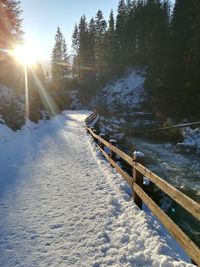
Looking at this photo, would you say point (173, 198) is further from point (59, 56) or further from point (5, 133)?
point (59, 56)

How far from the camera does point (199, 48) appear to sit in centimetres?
3159

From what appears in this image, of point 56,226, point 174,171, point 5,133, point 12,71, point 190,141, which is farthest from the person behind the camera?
point 12,71

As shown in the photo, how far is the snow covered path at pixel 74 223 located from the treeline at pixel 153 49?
2497 centimetres

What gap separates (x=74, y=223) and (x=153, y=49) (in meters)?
46.2

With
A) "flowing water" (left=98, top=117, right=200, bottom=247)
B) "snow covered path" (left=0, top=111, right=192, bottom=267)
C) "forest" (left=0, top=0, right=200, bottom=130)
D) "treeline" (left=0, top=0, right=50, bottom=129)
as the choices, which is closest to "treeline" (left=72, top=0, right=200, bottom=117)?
"forest" (left=0, top=0, right=200, bottom=130)

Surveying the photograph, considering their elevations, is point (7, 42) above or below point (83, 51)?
below

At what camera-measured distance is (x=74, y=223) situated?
5809 mm

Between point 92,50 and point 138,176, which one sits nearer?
point 138,176

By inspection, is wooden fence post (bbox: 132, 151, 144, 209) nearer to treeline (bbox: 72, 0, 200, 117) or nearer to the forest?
the forest

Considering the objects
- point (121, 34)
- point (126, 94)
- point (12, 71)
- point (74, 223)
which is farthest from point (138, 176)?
point (121, 34)

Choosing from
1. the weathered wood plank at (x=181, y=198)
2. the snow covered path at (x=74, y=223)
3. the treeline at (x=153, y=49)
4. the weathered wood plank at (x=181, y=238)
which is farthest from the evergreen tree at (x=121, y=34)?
the weathered wood plank at (x=181, y=238)

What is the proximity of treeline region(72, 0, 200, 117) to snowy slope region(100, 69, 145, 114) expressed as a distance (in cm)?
337

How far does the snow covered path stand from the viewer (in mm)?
4523

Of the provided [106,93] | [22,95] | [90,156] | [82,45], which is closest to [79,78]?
[82,45]
